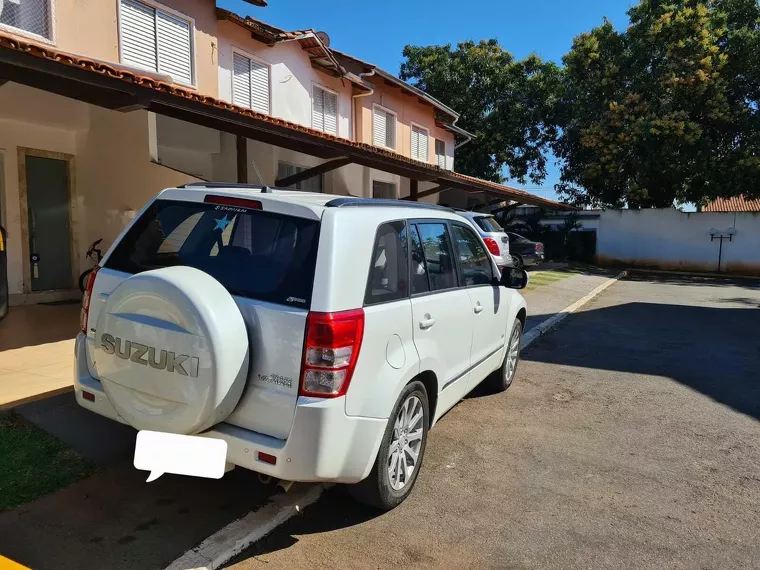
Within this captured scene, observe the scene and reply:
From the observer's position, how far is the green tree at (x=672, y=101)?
21938 millimetres

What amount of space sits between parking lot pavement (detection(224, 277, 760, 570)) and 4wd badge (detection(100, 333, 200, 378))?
105cm

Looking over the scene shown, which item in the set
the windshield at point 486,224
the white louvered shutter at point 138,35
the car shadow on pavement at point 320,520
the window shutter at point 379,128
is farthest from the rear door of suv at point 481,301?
the window shutter at point 379,128

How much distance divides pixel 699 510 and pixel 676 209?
24066 millimetres

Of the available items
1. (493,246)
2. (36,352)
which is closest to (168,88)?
(36,352)

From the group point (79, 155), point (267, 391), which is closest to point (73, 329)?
point (79, 155)

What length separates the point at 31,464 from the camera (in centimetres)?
354

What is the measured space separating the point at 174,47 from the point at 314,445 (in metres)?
10.4

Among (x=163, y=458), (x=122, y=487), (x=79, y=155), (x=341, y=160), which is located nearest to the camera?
(x=163, y=458)

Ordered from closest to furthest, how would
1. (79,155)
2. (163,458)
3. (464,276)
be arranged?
(163,458) → (464,276) → (79,155)

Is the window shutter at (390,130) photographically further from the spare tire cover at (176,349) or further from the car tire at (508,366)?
the spare tire cover at (176,349)

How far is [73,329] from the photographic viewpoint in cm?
734

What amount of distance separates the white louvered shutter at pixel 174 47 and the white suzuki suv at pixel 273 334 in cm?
854

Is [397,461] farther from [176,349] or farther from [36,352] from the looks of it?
[36,352]

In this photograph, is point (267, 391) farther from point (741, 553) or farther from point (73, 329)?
point (73, 329)
